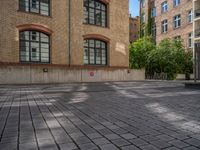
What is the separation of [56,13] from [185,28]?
75.2 ft

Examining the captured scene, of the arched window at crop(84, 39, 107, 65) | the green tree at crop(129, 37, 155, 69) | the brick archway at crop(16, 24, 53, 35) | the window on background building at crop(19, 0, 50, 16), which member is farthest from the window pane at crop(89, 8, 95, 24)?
the green tree at crop(129, 37, 155, 69)

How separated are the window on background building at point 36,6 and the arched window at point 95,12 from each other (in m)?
3.72

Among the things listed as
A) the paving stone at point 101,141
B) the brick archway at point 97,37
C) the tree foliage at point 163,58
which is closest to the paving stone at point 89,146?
the paving stone at point 101,141

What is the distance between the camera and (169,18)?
35719 millimetres

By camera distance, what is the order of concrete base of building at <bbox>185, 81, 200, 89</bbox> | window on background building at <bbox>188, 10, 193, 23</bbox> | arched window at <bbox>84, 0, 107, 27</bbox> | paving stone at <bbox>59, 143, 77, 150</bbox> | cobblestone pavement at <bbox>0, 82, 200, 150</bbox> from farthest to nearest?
window on background building at <bbox>188, 10, 193, 23</bbox> < arched window at <bbox>84, 0, 107, 27</bbox> < concrete base of building at <bbox>185, 81, 200, 89</bbox> < cobblestone pavement at <bbox>0, 82, 200, 150</bbox> < paving stone at <bbox>59, 143, 77, 150</bbox>

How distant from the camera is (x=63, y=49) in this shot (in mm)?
17328

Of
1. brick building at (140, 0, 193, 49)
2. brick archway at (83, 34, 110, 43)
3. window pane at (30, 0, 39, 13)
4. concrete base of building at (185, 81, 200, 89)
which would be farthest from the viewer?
brick building at (140, 0, 193, 49)

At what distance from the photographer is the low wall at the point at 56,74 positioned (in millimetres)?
14219

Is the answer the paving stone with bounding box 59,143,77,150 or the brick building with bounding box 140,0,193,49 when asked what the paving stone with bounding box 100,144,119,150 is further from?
the brick building with bounding box 140,0,193,49

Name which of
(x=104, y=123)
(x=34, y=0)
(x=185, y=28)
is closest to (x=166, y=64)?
(x=185, y=28)

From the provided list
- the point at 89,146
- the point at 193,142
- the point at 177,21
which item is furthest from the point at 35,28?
the point at 177,21

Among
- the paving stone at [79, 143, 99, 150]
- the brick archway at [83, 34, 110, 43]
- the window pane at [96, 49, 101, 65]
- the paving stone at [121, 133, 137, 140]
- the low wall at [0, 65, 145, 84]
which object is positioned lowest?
the paving stone at [79, 143, 99, 150]

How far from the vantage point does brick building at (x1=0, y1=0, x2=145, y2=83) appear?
14.9m

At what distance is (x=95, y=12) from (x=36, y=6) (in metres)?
5.80
